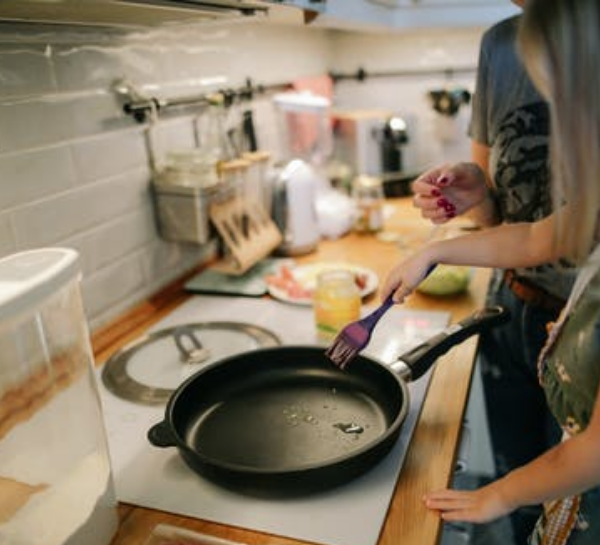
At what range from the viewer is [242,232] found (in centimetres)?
144

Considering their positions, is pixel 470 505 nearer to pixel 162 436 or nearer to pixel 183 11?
pixel 162 436

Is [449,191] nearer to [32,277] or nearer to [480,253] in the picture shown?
[480,253]

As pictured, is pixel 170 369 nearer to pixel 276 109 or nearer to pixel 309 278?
pixel 309 278

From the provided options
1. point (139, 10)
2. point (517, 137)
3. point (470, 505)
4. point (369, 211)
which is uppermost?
point (139, 10)

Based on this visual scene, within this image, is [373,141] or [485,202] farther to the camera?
[373,141]

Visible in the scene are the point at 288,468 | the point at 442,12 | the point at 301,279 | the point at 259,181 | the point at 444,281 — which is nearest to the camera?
the point at 288,468

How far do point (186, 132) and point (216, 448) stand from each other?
82cm

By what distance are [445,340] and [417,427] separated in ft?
0.48

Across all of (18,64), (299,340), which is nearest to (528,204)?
(299,340)

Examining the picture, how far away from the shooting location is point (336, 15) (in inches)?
52.0

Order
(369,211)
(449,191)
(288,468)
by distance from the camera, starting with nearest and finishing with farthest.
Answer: (288,468), (449,191), (369,211)

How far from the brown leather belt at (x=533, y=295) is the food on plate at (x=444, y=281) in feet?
0.40

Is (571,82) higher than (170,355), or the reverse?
(571,82)

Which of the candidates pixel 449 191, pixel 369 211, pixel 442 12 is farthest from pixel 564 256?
pixel 442 12
